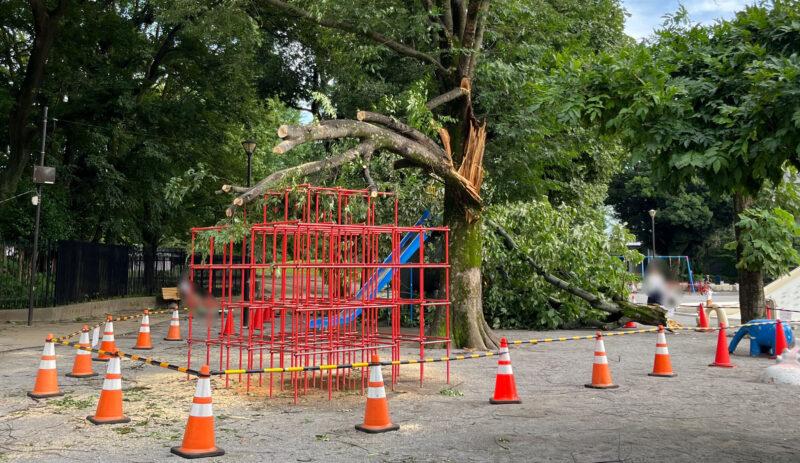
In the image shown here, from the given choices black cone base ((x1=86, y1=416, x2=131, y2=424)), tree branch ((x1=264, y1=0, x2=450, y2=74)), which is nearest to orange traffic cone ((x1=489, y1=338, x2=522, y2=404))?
black cone base ((x1=86, y1=416, x2=131, y2=424))

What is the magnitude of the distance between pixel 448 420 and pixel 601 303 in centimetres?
1177

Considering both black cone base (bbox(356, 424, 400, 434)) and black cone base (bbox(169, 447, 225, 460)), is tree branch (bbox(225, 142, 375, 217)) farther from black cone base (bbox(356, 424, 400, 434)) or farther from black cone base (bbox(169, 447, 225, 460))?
black cone base (bbox(169, 447, 225, 460))

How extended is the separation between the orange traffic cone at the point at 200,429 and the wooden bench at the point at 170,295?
22.4 m

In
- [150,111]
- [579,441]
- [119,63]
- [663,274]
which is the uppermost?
[119,63]

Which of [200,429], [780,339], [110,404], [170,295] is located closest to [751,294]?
[780,339]

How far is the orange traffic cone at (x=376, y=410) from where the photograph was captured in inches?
280

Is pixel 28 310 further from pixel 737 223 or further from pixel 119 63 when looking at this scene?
pixel 737 223

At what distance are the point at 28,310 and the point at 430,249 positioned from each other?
11.3 m

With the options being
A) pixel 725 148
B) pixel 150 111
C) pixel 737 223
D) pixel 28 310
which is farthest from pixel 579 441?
pixel 150 111

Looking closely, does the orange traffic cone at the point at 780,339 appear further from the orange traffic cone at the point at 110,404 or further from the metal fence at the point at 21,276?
the metal fence at the point at 21,276

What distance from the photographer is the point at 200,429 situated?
6.14 metres

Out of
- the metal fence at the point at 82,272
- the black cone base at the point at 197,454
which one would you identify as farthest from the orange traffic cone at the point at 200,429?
the metal fence at the point at 82,272

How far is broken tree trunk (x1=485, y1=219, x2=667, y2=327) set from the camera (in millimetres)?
18594

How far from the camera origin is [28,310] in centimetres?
1917
